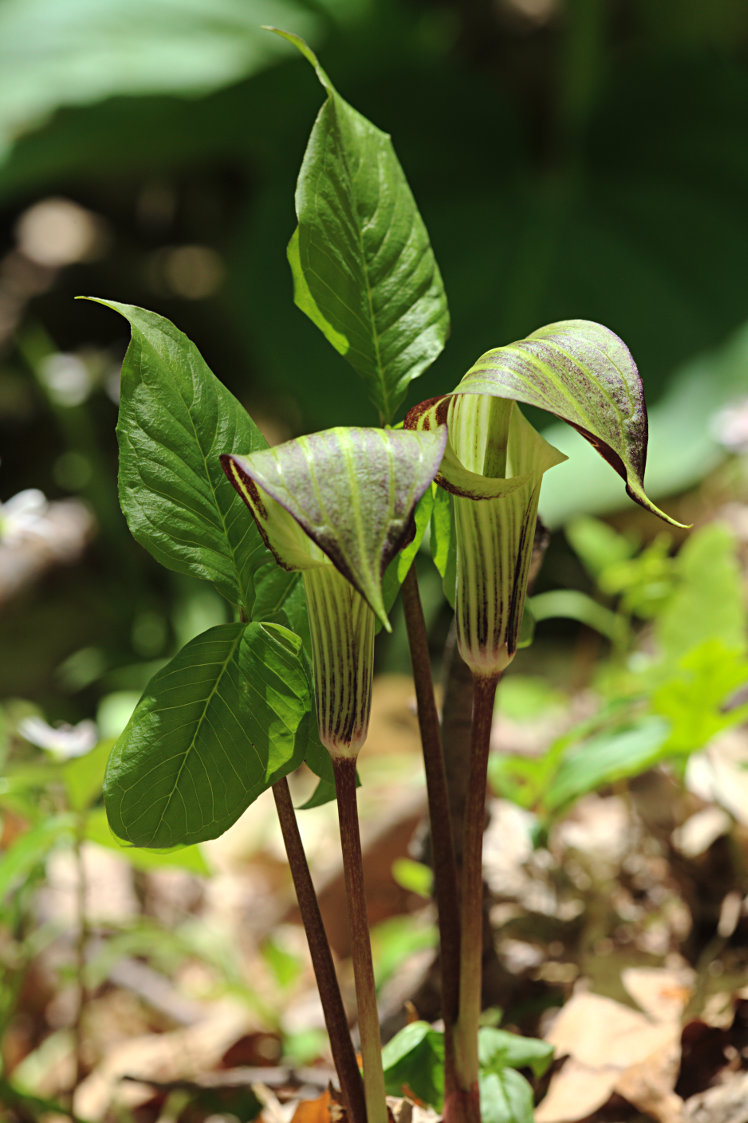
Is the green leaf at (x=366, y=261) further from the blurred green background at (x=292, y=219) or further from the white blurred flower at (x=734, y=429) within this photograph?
the blurred green background at (x=292, y=219)

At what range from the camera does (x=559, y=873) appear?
1.03 metres

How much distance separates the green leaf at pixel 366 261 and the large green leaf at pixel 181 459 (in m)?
0.09

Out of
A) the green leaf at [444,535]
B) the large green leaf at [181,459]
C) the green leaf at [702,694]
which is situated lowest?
the green leaf at [702,694]

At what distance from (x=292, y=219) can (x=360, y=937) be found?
2.45 meters

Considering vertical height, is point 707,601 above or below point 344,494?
below

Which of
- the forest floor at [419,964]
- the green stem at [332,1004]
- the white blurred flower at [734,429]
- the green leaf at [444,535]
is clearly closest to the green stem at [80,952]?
the forest floor at [419,964]

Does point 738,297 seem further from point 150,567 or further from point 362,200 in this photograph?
point 362,200

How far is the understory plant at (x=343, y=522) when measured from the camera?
439 mm

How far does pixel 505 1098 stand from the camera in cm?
66

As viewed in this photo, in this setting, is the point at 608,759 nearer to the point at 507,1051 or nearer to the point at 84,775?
the point at 507,1051

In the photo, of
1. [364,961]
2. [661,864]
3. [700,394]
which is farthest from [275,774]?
[700,394]

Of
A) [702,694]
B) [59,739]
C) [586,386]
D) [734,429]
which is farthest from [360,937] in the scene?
[734,429]

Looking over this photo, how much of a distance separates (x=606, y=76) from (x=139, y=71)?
4.37 feet

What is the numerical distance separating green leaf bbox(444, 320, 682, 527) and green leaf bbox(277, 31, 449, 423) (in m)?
0.13
